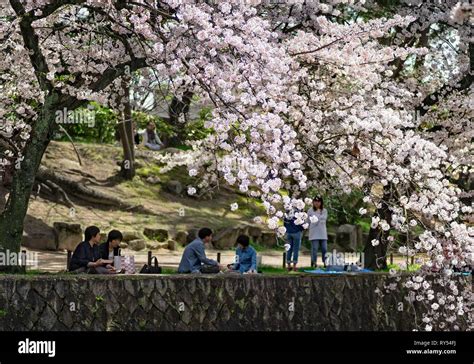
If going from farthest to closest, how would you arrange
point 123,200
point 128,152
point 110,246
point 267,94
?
1. point 128,152
2. point 123,200
3. point 110,246
4. point 267,94

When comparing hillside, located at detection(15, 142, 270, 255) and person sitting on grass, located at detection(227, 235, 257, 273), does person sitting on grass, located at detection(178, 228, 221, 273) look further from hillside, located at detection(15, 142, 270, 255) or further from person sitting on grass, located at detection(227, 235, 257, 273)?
hillside, located at detection(15, 142, 270, 255)

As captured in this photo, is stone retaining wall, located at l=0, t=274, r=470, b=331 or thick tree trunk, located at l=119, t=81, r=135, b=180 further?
thick tree trunk, located at l=119, t=81, r=135, b=180

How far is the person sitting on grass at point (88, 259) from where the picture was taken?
1372 cm

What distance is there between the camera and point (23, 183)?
14.0 m

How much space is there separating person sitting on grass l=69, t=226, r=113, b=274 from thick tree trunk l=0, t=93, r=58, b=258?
91cm

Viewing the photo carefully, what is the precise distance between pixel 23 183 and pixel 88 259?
1.52 meters

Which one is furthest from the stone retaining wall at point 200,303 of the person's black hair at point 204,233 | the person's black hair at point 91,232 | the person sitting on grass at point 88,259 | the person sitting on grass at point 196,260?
the person's black hair at point 91,232

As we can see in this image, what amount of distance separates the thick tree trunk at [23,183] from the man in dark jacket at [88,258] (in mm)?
913

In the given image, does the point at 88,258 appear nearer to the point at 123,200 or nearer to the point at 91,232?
the point at 91,232

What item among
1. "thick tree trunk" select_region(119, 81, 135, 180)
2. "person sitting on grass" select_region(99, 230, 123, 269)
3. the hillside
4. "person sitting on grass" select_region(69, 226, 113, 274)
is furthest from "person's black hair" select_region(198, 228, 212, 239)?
"thick tree trunk" select_region(119, 81, 135, 180)

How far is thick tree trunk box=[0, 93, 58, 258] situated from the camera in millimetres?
13898

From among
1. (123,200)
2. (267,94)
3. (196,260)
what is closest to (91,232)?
(196,260)

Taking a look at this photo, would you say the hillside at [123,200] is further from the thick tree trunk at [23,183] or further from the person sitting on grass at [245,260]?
the person sitting on grass at [245,260]

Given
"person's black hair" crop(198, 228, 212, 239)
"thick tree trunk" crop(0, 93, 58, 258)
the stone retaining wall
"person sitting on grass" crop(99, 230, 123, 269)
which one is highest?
"thick tree trunk" crop(0, 93, 58, 258)
